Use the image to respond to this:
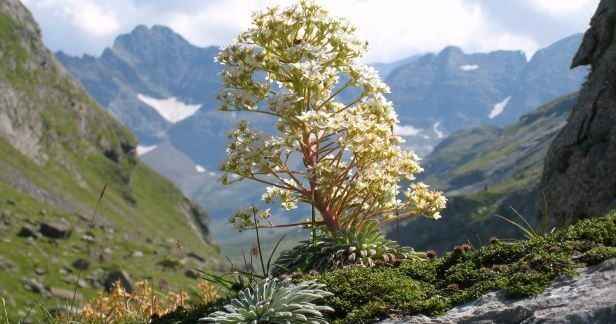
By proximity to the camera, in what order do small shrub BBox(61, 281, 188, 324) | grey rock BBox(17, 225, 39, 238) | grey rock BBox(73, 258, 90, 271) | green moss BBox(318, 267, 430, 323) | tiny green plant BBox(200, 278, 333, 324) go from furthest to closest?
grey rock BBox(17, 225, 39, 238)
grey rock BBox(73, 258, 90, 271)
small shrub BBox(61, 281, 188, 324)
green moss BBox(318, 267, 430, 323)
tiny green plant BBox(200, 278, 333, 324)

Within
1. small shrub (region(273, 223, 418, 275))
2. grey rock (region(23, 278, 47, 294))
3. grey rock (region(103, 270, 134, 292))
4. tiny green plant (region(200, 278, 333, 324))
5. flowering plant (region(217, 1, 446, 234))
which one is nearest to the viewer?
tiny green plant (region(200, 278, 333, 324))

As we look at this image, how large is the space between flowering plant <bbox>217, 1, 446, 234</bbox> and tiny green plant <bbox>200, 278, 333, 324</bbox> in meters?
2.85

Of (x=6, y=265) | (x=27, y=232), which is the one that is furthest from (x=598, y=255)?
(x=27, y=232)

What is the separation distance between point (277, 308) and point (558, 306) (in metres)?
3.12

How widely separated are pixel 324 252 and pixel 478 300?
4.01m

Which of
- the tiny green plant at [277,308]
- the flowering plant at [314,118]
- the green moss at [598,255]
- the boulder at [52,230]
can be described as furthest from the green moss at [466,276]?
the boulder at [52,230]

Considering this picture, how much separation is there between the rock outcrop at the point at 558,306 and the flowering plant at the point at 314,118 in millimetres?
3999

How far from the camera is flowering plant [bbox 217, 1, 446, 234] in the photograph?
432 inches

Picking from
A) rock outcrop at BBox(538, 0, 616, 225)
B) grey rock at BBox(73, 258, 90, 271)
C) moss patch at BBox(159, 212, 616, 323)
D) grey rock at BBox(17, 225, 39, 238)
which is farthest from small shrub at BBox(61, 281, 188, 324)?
grey rock at BBox(17, 225, 39, 238)

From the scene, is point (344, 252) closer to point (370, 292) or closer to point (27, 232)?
point (370, 292)

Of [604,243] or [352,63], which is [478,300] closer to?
[604,243]

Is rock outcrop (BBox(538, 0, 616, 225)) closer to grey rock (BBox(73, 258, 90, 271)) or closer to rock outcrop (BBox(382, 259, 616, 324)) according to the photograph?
rock outcrop (BBox(382, 259, 616, 324))

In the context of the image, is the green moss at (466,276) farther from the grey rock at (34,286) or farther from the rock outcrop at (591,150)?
the grey rock at (34,286)

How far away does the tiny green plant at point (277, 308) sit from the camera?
7855mm
